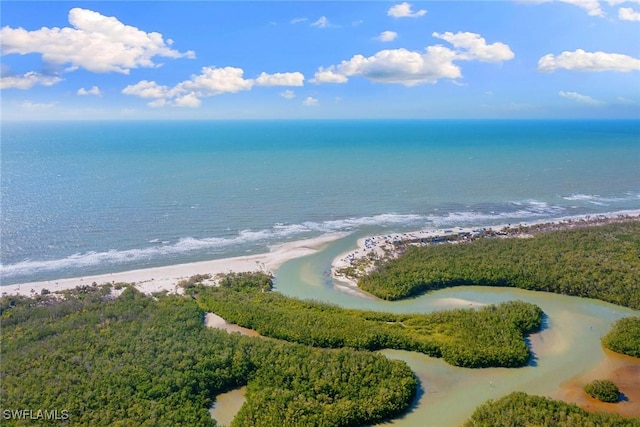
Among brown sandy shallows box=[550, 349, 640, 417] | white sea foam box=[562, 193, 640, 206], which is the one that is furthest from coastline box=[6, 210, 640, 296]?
brown sandy shallows box=[550, 349, 640, 417]

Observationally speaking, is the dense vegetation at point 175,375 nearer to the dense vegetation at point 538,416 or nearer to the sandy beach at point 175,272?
the dense vegetation at point 538,416

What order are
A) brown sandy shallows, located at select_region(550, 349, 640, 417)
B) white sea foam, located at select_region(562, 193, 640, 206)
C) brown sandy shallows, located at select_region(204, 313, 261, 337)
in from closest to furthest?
1. brown sandy shallows, located at select_region(550, 349, 640, 417)
2. brown sandy shallows, located at select_region(204, 313, 261, 337)
3. white sea foam, located at select_region(562, 193, 640, 206)

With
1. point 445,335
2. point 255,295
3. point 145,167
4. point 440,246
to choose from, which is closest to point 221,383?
point 255,295

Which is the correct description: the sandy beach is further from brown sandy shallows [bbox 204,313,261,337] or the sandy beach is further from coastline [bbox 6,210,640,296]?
brown sandy shallows [bbox 204,313,261,337]

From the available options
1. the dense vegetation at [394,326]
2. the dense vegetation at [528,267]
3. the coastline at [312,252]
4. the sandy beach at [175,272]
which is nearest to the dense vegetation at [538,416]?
the dense vegetation at [394,326]

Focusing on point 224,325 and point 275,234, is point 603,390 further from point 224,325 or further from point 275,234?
point 275,234

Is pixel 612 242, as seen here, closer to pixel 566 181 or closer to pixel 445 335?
pixel 445 335
